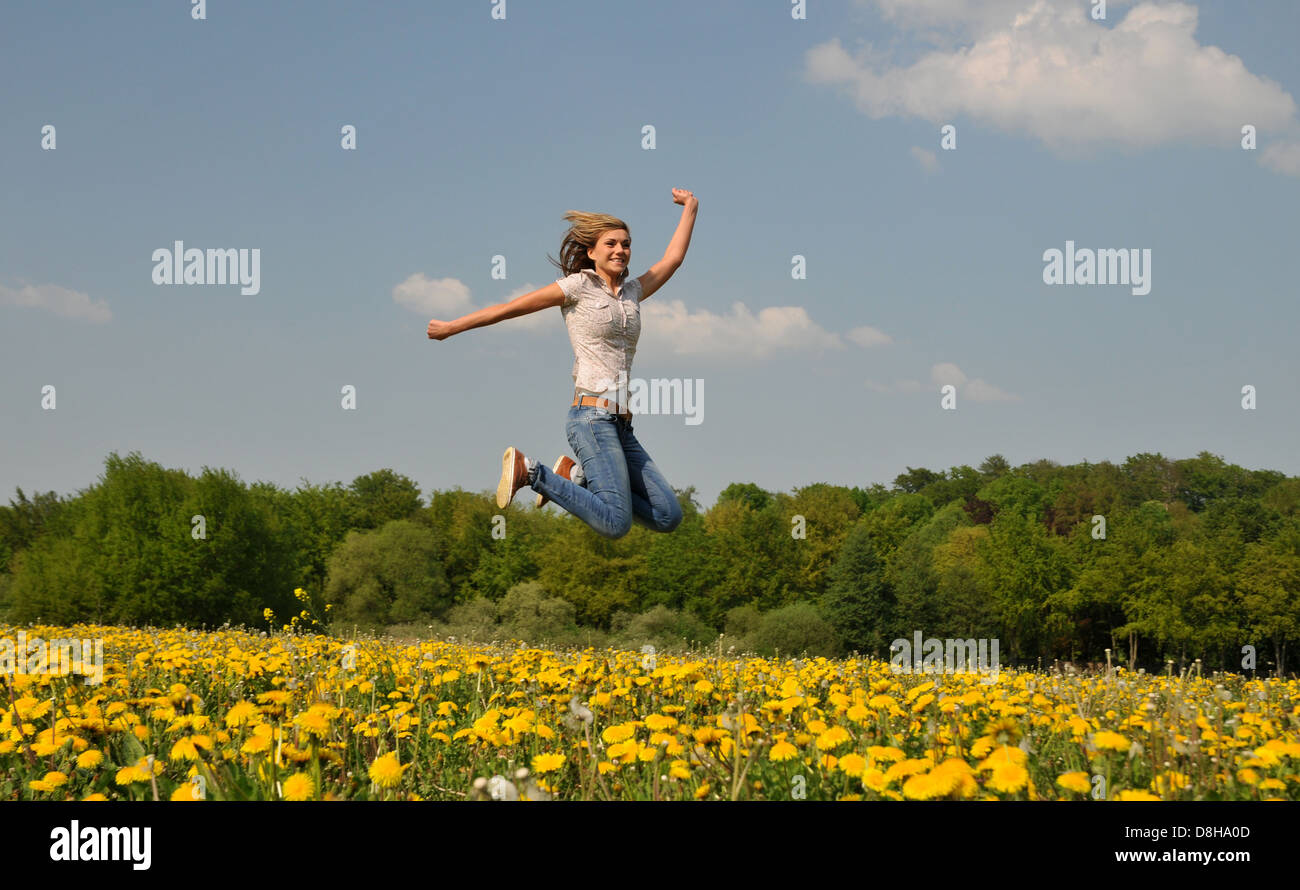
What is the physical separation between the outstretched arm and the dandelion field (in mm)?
2451

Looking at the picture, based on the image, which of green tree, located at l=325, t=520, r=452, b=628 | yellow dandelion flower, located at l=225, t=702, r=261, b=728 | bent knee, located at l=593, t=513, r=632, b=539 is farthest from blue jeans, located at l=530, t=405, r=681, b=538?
green tree, located at l=325, t=520, r=452, b=628

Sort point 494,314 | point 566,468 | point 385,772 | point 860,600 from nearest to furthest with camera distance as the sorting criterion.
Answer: point 385,772, point 494,314, point 566,468, point 860,600

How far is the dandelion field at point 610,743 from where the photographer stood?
3586 millimetres

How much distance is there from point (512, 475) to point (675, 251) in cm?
184

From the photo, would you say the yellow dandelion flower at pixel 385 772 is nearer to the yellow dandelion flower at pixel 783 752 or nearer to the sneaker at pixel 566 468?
the yellow dandelion flower at pixel 783 752

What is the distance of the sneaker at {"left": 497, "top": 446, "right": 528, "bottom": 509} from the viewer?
646 cm

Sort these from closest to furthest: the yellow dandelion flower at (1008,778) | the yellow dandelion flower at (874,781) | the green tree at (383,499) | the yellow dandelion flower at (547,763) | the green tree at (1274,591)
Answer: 1. the yellow dandelion flower at (1008,778)
2. the yellow dandelion flower at (874,781)
3. the yellow dandelion flower at (547,763)
4. the green tree at (1274,591)
5. the green tree at (383,499)

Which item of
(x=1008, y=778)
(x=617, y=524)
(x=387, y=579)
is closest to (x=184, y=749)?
(x=617, y=524)

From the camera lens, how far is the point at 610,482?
6.25m

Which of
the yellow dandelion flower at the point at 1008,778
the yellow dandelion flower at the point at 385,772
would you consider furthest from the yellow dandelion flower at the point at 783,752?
the yellow dandelion flower at the point at 385,772

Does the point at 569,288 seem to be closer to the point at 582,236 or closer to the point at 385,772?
the point at 582,236

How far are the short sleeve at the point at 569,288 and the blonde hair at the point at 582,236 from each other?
1.24 ft
